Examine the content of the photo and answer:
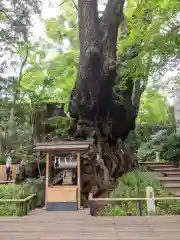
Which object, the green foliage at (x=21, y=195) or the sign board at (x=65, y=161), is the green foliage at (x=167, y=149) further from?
the green foliage at (x=21, y=195)

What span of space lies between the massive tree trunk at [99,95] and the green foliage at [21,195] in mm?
1583

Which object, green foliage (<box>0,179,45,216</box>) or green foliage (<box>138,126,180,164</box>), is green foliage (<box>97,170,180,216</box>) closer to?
green foliage (<box>0,179,45,216</box>)

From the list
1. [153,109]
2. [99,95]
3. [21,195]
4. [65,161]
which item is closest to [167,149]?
[99,95]

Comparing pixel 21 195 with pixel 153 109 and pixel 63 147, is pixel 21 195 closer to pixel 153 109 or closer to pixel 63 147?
pixel 63 147

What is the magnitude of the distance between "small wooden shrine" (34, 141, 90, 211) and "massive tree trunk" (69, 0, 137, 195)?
627 millimetres

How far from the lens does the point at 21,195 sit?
8.11 metres

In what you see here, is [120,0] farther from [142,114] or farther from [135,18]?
[142,114]

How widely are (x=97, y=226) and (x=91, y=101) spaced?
19.2 ft

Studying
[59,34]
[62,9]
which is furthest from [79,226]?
[62,9]

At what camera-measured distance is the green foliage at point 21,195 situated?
729 cm

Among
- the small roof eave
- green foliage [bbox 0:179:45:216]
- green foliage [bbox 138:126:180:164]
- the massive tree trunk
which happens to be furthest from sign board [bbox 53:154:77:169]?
green foliage [bbox 138:126:180:164]

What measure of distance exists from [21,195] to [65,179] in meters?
1.67

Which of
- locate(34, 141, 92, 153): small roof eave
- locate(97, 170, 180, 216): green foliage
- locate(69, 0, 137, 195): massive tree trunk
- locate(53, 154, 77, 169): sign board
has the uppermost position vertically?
locate(69, 0, 137, 195): massive tree trunk

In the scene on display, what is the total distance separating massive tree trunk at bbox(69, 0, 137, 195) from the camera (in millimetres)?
9477
